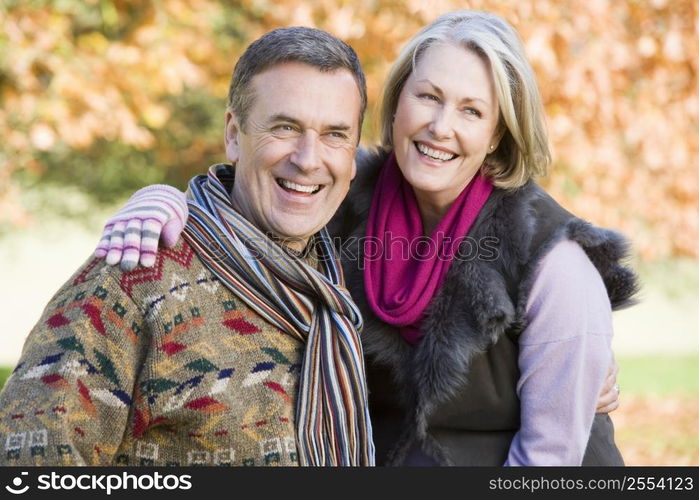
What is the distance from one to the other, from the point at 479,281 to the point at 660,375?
8.40 meters

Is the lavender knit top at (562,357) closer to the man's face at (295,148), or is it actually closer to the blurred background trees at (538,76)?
the man's face at (295,148)

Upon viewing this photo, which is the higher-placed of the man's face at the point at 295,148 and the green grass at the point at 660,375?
the green grass at the point at 660,375

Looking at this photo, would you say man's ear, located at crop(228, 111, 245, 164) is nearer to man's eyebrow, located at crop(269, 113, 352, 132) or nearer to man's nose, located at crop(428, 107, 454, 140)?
man's eyebrow, located at crop(269, 113, 352, 132)

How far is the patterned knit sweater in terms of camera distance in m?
2.14

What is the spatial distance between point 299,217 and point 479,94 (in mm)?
758

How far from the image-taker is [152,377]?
2.27 m

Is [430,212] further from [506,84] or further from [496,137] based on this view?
[506,84]

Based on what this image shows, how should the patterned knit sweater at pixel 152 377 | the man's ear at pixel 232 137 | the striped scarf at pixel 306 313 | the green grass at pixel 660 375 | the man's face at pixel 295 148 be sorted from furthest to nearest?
1. the green grass at pixel 660 375
2. the man's ear at pixel 232 137
3. the man's face at pixel 295 148
4. the striped scarf at pixel 306 313
5. the patterned knit sweater at pixel 152 377

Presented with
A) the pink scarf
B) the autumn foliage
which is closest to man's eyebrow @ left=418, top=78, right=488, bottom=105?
the pink scarf

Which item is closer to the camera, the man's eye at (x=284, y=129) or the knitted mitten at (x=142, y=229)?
the knitted mitten at (x=142, y=229)

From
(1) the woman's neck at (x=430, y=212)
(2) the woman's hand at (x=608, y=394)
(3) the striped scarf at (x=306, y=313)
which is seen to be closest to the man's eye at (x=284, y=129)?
(3) the striped scarf at (x=306, y=313)

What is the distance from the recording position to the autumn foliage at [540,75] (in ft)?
17.6

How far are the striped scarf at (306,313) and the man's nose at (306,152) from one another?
23 centimetres

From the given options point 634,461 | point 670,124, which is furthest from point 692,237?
point 634,461
